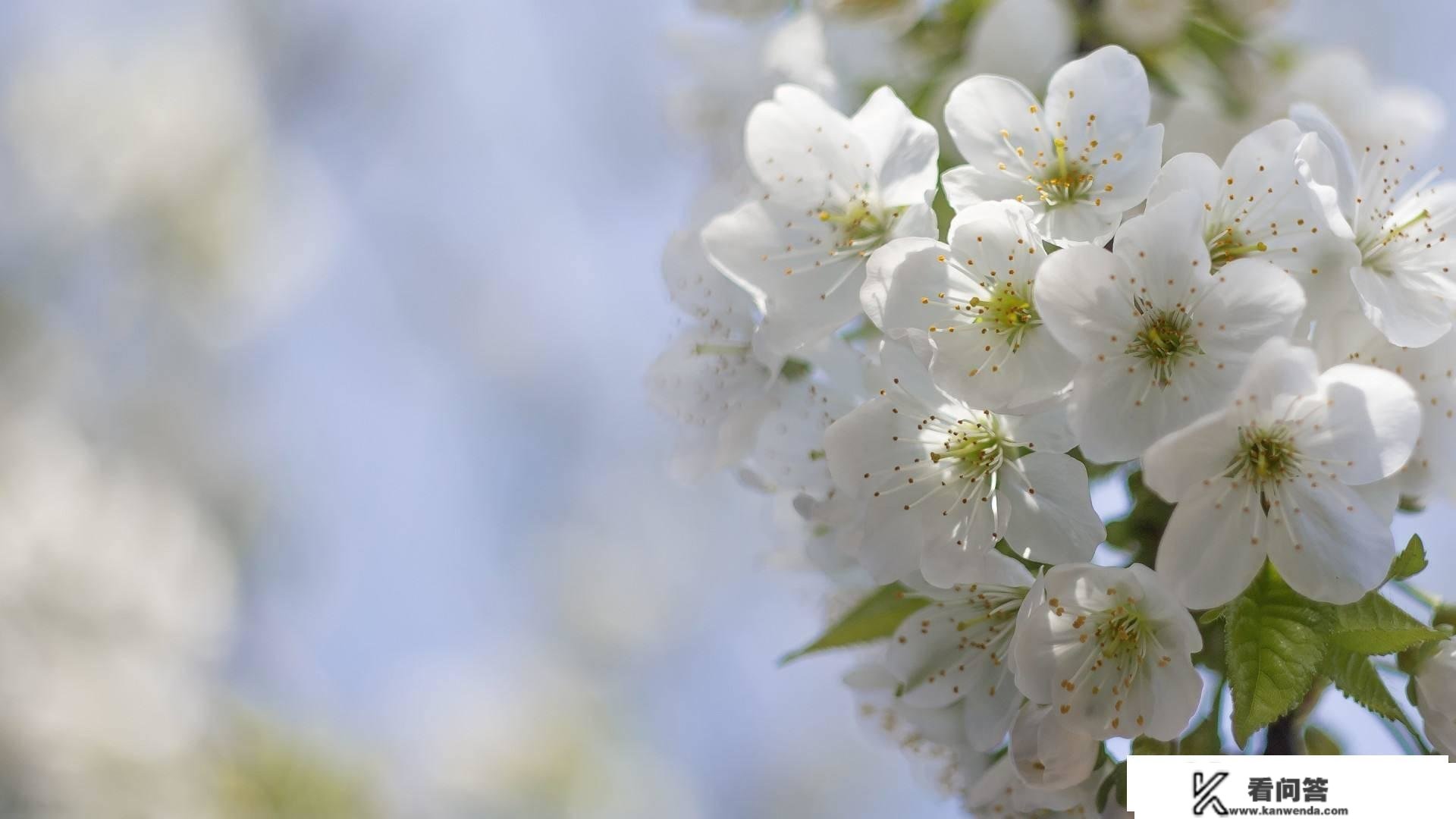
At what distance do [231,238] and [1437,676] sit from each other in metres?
2.63

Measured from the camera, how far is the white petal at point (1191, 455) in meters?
0.52

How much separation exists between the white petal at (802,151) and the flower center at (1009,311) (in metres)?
0.16

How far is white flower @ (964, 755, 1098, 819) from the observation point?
69 centimetres

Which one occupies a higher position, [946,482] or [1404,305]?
[1404,305]

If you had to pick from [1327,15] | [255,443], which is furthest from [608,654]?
[1327,15]

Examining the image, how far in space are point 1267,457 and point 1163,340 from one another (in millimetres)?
78

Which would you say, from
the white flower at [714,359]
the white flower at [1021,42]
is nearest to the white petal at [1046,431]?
the white flower at [714,359]

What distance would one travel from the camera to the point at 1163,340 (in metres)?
0.57

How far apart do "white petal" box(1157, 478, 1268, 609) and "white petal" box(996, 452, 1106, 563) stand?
4cm

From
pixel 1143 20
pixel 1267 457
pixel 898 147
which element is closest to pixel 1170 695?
pixel 1267 457

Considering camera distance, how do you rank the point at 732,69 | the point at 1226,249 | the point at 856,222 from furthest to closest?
the point at 732,69
the point at 856,222
the point at 1226,249

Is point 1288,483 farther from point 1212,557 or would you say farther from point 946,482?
point 946,482

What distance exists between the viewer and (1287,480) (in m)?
0.56

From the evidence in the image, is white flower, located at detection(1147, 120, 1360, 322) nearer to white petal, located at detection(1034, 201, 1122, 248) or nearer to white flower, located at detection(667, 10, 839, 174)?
white petal, located at detection(1034, 201, 1122, 248)
